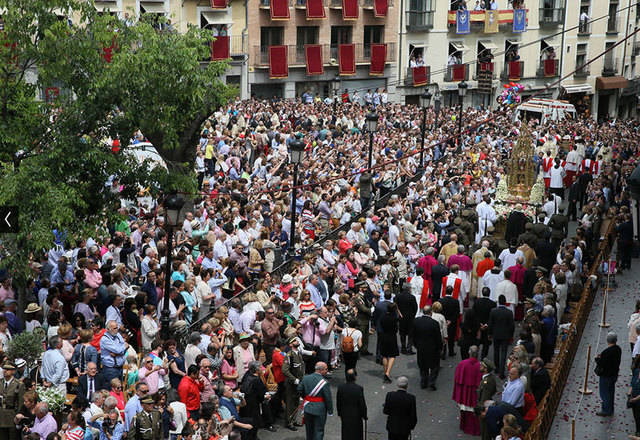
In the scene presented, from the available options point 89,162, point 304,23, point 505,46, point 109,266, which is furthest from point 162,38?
point 505,46

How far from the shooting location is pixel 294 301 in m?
15.7

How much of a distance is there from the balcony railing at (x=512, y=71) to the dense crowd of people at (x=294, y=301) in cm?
2914

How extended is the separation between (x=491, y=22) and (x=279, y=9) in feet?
49.0

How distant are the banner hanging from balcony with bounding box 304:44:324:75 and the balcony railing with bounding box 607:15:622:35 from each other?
80.0ft

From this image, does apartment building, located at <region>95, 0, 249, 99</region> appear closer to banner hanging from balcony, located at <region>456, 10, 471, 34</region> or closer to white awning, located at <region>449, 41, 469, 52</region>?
banner hanging from balcony, located at <region>456, 10, 471, 34</region>

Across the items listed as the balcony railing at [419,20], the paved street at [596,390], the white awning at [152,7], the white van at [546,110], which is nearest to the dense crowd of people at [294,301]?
the paved street at [596,390]

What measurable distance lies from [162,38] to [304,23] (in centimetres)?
3216

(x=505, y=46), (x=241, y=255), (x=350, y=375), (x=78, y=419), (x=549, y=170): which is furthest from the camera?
(x=505, y=46)

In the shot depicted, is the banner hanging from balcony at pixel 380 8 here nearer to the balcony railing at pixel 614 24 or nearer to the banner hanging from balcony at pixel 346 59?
the banner hanging from balcony at pixel 346 59

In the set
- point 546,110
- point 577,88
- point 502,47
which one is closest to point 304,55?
point 546,110

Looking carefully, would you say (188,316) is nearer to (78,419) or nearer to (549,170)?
→ (78,419)

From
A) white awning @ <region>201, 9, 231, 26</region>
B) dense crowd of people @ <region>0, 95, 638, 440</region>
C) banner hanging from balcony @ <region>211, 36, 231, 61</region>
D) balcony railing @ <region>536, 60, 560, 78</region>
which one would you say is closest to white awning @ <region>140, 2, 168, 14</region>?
white awning @ <region>201, 9, 231, 26</region>

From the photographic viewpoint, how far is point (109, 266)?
15.5 meters

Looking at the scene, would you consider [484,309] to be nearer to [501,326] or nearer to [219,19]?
[501,326]
